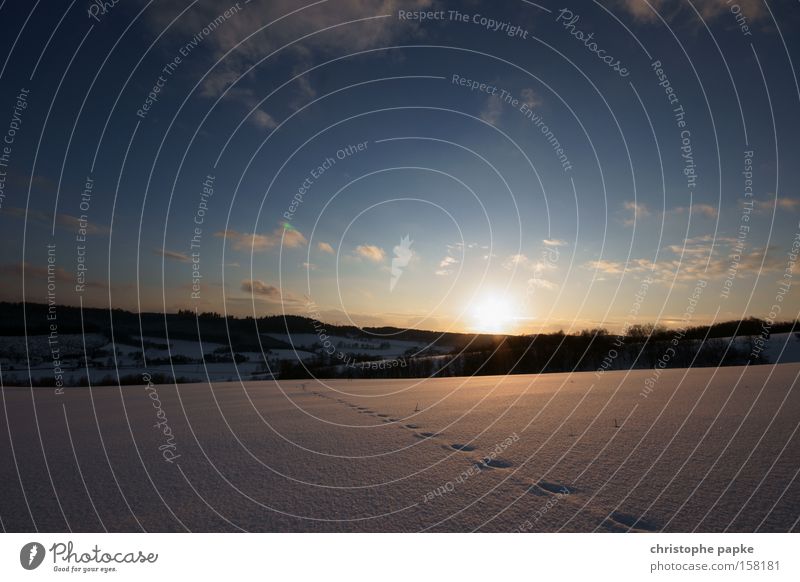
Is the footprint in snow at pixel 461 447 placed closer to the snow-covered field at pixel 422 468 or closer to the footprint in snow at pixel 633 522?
the snow-covered field at pixel 422 468

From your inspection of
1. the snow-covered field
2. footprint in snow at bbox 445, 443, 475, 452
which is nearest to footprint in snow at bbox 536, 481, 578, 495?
the snow-covered field

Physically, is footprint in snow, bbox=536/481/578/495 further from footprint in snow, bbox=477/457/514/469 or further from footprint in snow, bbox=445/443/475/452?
footprint in snow, bbox=445/443/475/452

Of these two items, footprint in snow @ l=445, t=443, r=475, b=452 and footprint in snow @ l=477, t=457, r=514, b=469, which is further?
footprint in snow @ l=445, t=443, r=475, b=452

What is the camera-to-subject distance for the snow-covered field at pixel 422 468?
377 centimetres

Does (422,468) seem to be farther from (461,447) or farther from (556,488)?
(556,488)

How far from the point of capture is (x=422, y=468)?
16.3ft

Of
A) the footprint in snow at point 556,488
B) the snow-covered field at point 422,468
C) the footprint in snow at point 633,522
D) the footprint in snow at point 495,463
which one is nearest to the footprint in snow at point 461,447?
the snow-covered field at point 422,468

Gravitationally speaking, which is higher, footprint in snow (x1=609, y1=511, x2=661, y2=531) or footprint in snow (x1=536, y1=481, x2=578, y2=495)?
footprint in snow (x1=536, y1=481, x2=578, y2=495)

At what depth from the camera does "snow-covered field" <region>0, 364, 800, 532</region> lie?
148 inches

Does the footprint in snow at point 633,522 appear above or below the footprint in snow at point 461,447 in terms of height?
above

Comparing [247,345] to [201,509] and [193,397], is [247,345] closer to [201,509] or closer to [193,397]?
[193,397]

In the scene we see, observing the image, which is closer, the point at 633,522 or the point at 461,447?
the point at 633,522

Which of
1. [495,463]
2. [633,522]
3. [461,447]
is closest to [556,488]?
[633,522]

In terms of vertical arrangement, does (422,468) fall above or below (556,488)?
below
